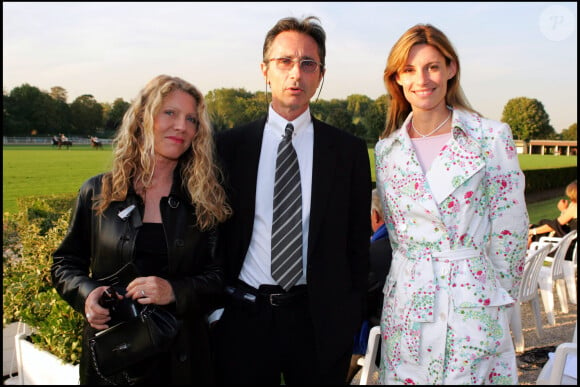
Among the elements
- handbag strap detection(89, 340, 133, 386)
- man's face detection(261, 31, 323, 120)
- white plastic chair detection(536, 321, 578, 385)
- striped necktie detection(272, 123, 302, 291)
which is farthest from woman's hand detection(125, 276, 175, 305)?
white plastic chair detection(536, 321, 578, 385)

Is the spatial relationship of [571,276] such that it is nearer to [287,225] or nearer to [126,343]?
[287,225]

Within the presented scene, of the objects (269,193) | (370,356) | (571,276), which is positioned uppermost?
(269,193)

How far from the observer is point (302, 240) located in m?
2.18

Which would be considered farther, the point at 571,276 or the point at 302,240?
the point at 571,276

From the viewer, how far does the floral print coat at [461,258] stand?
6.49 ft

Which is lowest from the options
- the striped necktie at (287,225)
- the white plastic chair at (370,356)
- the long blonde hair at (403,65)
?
the white plastic chair at (370,356)

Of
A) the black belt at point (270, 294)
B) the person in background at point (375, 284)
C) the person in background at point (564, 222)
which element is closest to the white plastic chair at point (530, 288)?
the person in background at point (564, 222)

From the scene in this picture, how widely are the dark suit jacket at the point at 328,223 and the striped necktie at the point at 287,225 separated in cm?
7

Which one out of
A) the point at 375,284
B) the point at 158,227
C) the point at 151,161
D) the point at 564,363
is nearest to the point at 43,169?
the point at 375,284

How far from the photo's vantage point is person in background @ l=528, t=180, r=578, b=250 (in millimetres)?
7168

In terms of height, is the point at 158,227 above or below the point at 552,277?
above

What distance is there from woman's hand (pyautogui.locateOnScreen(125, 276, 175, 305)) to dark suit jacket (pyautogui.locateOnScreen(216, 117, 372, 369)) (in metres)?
0.35

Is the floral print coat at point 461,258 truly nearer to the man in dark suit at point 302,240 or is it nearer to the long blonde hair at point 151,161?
the man in dark suit at point 302,240

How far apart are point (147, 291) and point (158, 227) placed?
290mm
